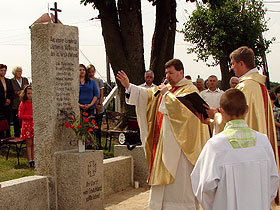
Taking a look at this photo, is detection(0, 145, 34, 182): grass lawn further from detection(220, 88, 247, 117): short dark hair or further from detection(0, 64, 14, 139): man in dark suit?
detection(220, 88, 247, 117): short dark hair

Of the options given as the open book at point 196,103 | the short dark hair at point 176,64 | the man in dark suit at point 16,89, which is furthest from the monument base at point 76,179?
the man in dark suit at point 16,89

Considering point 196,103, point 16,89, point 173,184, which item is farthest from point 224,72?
point 196,103

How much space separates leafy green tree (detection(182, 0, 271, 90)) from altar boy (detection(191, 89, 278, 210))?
19.0m

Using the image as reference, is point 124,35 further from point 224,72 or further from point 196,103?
point 224,72

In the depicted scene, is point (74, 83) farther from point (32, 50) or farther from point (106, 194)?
point (106, 194)

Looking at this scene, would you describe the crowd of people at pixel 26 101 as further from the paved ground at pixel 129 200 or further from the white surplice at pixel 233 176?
the white surplice at pixel 233 176

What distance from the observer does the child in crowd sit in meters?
7.84

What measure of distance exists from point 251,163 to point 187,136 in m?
2.61

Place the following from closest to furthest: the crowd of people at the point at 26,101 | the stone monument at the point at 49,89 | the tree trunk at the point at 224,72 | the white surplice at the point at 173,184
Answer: the white surplice at the point at 173,184, the stone monument at the point at 49,89, the crowd of people at the point at 26,101, the tree trunk at the point at 224,72

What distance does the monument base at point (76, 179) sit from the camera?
5.87 m

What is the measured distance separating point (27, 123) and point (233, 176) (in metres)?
5.56

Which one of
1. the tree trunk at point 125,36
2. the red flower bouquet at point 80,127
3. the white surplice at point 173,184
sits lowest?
the white surplice at point 173,184

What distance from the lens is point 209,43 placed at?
2442cm

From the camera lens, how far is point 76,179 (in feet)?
19.2
